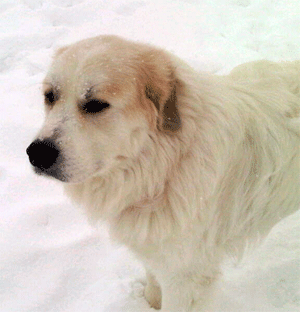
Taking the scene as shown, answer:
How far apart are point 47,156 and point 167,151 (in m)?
0.56

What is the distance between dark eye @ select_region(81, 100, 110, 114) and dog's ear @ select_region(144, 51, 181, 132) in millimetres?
216

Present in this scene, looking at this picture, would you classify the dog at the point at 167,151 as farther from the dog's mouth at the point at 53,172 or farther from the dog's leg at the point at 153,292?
the dog's leg at the point at 153,292

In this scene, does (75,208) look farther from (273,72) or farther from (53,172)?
(273,72)

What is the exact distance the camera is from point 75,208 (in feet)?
7.82

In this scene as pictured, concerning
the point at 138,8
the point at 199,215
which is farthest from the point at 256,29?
the point at 199,215

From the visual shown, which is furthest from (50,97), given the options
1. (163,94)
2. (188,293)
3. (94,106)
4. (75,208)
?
(188,293)

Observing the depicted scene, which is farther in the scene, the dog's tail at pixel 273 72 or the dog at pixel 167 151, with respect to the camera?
the dog's tail at pixel 273 72

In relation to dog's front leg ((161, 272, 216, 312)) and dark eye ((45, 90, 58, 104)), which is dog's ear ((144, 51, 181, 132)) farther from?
dog's front leg ((161, 272, 216, 312))

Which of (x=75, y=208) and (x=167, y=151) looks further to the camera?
(x=75, y=208)

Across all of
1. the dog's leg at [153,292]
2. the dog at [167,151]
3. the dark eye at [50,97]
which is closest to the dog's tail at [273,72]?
the dog at [167,151]

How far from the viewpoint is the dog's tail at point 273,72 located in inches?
69.2

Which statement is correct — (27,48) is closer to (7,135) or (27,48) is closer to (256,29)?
(7,135)

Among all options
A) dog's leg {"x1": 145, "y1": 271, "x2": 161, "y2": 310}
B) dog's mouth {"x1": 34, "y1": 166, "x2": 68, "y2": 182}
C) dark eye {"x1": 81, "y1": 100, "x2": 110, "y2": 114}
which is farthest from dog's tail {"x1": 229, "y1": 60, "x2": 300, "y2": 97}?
dog's leg {"x1": 145, "y1": 271, "x2": 161, "y2": 310}

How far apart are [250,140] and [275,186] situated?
0.31m
